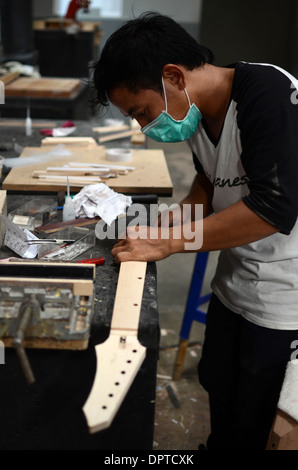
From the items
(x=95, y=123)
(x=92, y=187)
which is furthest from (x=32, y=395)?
(x=95, y=123)

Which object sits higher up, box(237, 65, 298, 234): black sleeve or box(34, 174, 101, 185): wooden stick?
box(237, 65, 298, 234): black sleeve

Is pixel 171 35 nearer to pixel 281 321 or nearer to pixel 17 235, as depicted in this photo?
pixel 17 235

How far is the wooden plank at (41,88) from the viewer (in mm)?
3883

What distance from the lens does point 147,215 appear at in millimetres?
1965

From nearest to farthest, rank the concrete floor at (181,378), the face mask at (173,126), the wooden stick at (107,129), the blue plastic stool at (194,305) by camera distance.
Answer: the face mask at (173,126), the concrete floor at (181,378), the blue plastic stool at (194,305), the wooden stick at (107,129)

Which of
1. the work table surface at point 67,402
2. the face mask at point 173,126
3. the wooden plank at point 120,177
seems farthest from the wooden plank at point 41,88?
the work table surface at point 67,402

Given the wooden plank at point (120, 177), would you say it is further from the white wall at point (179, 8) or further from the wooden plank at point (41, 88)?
the white wall at point (179, 8)

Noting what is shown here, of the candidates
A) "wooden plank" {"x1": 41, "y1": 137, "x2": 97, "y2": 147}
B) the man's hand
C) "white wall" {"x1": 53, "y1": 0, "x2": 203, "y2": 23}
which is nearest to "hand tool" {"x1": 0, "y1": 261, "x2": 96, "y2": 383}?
the man's hand

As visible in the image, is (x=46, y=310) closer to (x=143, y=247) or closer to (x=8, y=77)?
(x=143, y=247)

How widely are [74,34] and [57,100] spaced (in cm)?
180

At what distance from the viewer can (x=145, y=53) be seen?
1.30 m

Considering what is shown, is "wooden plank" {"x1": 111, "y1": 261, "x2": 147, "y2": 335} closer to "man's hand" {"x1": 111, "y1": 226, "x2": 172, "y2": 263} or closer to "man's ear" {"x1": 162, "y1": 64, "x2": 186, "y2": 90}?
"man's hand" {"x1": 111, "y1": 226, "x2": 172, "y2": 263}

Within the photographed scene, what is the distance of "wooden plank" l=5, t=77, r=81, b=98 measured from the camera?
3.88 metres

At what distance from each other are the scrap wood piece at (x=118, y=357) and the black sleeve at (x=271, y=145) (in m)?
0.41
